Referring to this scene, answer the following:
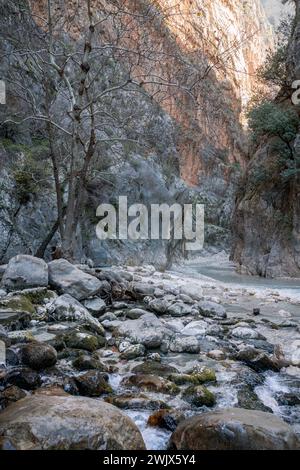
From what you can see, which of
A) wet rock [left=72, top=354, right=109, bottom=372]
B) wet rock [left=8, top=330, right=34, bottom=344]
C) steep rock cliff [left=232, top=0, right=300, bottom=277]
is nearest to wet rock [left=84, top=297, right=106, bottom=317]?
wet rock [left=8, top=330, right=34, bottom=344]

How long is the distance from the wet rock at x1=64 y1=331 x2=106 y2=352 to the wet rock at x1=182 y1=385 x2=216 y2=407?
45.7 inches

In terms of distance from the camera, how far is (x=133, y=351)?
3498mm

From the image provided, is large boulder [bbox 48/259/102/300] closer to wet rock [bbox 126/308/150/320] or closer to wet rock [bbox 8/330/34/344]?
wet rock [bbox 126/308/150/320]

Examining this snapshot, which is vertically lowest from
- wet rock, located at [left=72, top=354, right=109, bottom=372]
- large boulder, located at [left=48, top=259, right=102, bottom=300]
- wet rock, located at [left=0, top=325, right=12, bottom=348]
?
wet rock, located at [left=72, top=354, right=109, bottom=372]

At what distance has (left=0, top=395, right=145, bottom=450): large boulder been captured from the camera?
5.53 feet

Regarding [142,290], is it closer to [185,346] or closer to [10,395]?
[185,346]

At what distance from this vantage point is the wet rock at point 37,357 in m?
2.86

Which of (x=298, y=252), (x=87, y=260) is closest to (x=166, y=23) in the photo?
(x=87, y=260)

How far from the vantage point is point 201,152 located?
5281cm

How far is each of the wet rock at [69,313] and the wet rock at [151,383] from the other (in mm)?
1355

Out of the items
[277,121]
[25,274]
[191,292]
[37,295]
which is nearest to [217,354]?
[37,295]

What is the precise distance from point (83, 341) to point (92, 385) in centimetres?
95

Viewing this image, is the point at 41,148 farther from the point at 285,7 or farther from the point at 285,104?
the point at 285,7

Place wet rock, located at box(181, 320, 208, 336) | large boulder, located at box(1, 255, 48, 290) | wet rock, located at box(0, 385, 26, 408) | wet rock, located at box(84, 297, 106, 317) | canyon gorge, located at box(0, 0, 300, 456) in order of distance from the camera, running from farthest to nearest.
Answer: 1. large boulder, located at box(1, 255, 48, 290)
2. wet rock, located at box(84, 297, 106, 317)
3. wet rock, located at box(181, 320, 208, 336)
4. wet rock, located at box(0, 385, 26, 408)
5. canyon gorge, located at box(0, 0, 300, 456)
